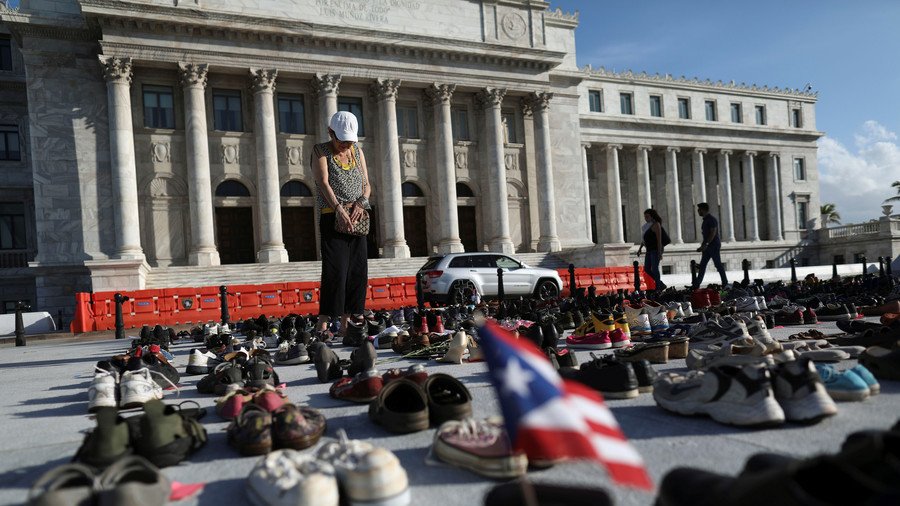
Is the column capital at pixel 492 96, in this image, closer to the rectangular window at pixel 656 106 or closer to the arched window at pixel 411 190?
the arched window at pixel 411 190

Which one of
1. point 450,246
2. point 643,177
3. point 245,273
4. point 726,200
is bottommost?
point 245,273

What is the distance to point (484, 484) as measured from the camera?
223 centimetres

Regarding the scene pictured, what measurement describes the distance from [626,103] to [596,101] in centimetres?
280

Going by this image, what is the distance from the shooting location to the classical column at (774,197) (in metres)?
46.9

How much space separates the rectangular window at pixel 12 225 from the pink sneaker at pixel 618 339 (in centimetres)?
3158

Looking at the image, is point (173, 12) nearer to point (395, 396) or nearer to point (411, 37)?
point (411, 37)

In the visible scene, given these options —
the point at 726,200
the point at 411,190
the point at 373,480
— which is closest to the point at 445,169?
the point at 411,190

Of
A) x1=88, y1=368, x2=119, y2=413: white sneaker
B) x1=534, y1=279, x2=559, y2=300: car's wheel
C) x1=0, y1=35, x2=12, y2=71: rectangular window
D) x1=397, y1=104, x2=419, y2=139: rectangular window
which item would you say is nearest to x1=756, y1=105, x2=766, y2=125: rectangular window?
x1=397, y1=104, x2=419, y2=139: rectangular window

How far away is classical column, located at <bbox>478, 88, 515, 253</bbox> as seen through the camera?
3031 cm

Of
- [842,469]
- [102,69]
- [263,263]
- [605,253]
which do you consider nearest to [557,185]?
[605,253]

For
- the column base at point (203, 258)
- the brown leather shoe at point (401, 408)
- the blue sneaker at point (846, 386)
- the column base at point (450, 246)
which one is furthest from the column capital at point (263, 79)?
the blue sneaker at point (846, 386)

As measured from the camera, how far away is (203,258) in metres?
24.6

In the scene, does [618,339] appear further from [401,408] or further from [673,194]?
[673,194]

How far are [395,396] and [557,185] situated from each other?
3075 cm
